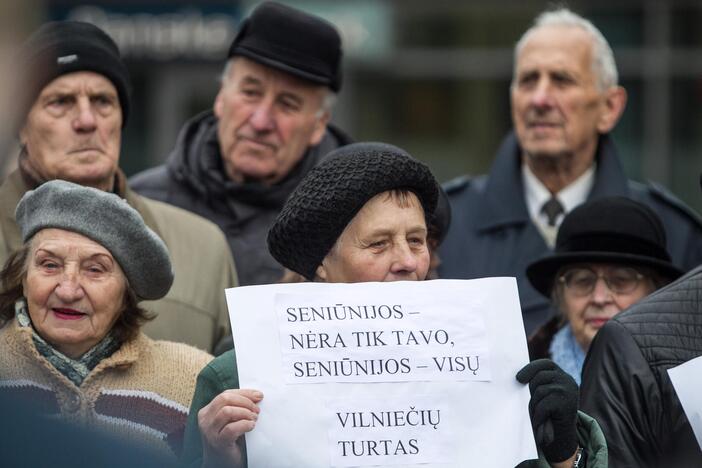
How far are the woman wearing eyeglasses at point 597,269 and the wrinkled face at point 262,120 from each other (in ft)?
3.92

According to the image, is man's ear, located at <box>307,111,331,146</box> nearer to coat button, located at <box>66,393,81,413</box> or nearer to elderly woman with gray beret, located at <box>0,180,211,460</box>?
elderly woman with gray beret, located at <box>0,180,211,460</box>

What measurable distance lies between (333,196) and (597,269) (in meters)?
1.56

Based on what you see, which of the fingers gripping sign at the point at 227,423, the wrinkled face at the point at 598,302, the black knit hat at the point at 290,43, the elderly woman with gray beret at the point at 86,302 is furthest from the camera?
the black knit hat at the point at 290,43

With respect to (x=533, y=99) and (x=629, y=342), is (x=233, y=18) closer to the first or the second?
(x=533, y=99)

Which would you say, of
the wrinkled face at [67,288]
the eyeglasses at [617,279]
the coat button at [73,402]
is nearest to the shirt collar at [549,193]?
the eyeglasses at [617,279]

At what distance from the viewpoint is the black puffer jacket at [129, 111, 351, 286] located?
5.04m

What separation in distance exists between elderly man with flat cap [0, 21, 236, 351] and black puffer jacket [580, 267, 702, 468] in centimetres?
137

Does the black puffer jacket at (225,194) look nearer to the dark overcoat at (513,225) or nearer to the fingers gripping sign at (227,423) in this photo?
the dark overcoat at (513,225)

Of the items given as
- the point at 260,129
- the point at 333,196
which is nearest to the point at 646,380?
the point at 333,196

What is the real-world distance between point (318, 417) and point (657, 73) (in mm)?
11816

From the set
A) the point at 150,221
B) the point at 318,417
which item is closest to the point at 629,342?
the point at 318,417

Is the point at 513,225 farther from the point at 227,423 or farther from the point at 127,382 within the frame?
the point at 227,423

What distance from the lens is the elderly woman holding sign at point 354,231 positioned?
9.96ft

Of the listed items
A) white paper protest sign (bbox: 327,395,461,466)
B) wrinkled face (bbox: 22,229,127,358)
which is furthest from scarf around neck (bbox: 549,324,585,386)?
wrinkled face (bbox: 22,229,127,358)
